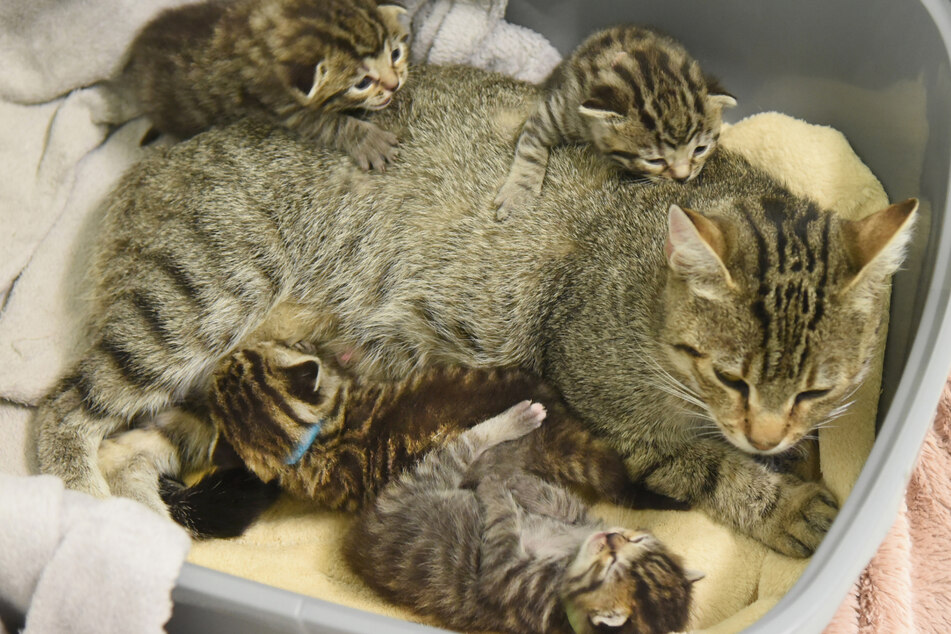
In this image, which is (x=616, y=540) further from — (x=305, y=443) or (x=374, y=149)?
(x=374, y=149)

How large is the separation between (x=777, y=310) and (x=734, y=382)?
203 millimetres

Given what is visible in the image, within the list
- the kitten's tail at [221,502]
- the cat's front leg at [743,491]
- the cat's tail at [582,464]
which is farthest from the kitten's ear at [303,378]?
the cat's front leg at [743,491]

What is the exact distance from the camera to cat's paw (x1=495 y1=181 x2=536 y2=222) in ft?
7.84

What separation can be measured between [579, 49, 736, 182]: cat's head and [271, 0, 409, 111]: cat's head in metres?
0.64

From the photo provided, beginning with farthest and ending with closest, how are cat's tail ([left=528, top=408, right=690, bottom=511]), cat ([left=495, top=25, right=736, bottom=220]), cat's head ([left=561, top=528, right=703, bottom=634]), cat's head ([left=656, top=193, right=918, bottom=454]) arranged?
cat ([left=495, top=25, right=736, bottom=220]) < cat's tail ([left=528, top=408, right=690, bottom=511]) < cat's head ([left=561, top=528, right=703, bottom=634]) < cat's head ([left=656, top=193, right=918, bottom=454])

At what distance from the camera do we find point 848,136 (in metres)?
2.62

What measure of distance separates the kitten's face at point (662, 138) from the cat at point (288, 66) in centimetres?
67

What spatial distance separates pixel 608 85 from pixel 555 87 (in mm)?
269

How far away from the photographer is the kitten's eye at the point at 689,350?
73.4 inches

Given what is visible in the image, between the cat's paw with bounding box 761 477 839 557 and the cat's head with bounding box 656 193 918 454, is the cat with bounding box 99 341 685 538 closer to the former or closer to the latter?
the cat's paw with bounding box 761 477 839 557

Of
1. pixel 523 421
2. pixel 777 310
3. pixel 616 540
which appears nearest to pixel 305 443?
pixel 523 421

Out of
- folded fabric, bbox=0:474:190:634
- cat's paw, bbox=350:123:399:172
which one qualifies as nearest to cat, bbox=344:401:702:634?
folded fabric, bbox=0:474:190:634

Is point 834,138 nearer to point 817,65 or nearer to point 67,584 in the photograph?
point 817,65

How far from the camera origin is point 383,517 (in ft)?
6.87
